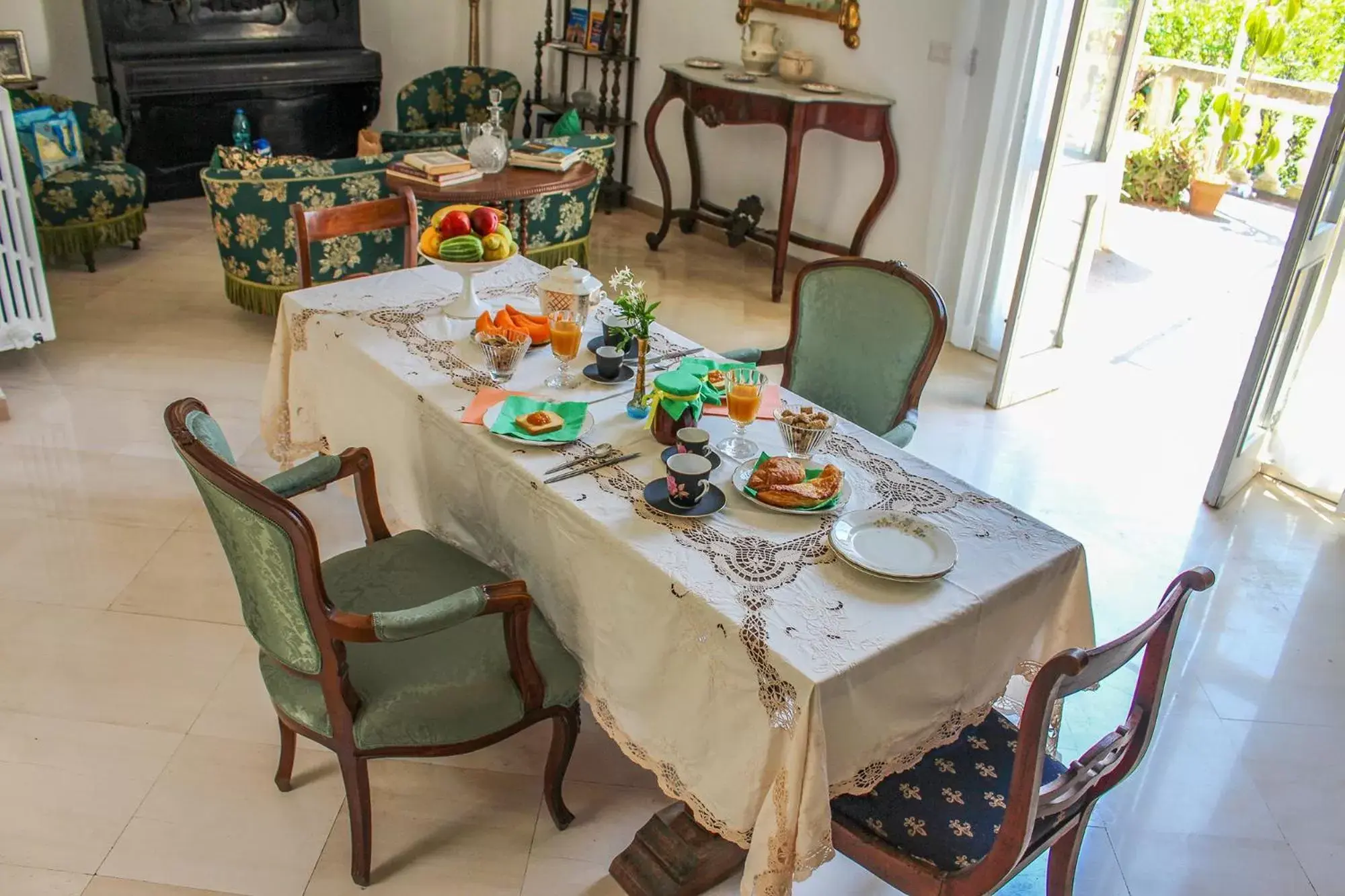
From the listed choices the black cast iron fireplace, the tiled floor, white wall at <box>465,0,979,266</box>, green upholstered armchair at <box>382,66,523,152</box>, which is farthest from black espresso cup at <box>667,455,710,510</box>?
the black cast iron fireplace

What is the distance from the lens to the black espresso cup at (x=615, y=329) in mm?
2508

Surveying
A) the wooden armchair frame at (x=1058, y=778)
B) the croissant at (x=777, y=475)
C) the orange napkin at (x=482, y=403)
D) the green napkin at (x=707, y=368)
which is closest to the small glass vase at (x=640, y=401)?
Answer: the green napkin at (x=707, y=368)

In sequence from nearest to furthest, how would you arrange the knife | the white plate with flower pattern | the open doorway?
the white plate with flower pattern < the knife < the open doorway

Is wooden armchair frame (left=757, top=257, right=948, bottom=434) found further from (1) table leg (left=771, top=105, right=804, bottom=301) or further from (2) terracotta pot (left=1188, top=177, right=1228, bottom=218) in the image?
(2) terracotta pot (left=1188, top=177, right=1228, bottom=218)

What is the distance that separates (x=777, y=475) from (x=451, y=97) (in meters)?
4.81

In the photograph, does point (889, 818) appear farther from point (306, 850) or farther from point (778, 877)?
point (306, 850)

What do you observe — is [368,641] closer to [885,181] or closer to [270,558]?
[270,558]

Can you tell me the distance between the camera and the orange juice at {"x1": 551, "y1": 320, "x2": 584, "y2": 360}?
2.38m

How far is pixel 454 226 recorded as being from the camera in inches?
106

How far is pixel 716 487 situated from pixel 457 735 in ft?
2.14

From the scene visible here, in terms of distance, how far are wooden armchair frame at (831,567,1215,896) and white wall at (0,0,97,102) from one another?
583 cm

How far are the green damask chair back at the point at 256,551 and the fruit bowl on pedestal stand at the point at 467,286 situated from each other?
3.06 ft

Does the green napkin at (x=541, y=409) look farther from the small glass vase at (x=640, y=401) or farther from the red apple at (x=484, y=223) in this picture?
the red apple at (x=484, y=223)

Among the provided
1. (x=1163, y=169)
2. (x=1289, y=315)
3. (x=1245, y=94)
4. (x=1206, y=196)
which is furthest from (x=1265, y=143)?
(x=1289, y=315)
